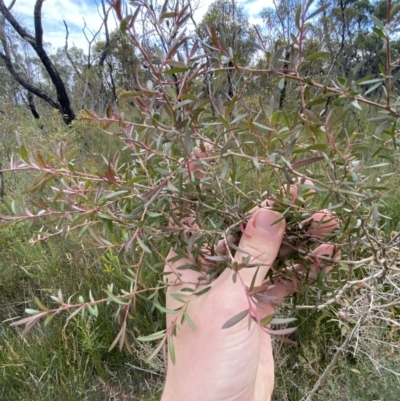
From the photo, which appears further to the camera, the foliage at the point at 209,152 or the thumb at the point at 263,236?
the thumb at the point at 263,236

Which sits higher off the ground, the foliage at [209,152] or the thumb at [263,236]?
the foliage at [209,152]

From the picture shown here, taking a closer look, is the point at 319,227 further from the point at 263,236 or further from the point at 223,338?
the point at 223,338

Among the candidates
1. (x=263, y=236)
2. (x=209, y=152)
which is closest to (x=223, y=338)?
(x=263, y=236)

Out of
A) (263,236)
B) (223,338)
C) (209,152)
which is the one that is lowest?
(223,338)

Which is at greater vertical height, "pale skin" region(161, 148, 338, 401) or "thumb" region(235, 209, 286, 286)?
"thumb" region(235, 209, 286, 286)

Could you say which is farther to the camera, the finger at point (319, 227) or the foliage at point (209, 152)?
the finger at point (319, 227)

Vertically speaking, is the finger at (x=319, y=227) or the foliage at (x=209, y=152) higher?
the foliage at (x=209, y=152)

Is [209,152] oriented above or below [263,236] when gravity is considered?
above

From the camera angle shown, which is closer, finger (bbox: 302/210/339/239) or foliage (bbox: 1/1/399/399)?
foliage (bbox: 1/1/399/399)

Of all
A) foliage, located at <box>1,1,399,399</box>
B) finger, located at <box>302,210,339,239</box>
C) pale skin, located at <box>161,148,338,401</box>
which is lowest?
pale skin, located at <box>161,148,338,401</box>

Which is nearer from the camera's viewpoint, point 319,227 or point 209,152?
point 209,152

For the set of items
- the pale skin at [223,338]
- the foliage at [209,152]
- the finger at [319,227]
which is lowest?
the pale skin at [223,338]

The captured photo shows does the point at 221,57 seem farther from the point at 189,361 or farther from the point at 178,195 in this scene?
the point at 189,361

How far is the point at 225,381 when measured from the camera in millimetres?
864
